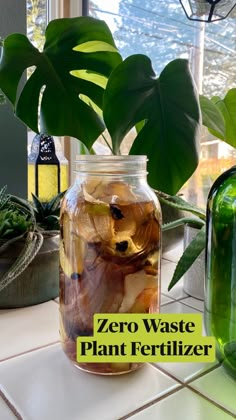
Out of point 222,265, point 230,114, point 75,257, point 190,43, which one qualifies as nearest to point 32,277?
point 75,257

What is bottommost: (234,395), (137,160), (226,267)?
(234,395)

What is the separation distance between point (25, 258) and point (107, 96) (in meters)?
0.26

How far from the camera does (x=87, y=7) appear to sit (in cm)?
125

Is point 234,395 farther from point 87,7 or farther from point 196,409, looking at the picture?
point 87,7

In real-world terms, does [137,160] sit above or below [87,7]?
below

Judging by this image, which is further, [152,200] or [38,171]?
[38,171]

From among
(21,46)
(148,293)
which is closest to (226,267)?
(148,293)

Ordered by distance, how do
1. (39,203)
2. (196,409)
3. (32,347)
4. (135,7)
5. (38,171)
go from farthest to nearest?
(135,7)
(38,171)
(39,203)
(32,347)
(196,409)

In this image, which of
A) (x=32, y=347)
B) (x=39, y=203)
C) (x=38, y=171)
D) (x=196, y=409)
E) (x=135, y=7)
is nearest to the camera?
(x=196, y=409)

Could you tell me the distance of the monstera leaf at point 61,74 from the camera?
48cm

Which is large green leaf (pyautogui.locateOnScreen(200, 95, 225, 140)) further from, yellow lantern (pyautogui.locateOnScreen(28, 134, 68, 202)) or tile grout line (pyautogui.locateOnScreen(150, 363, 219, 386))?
yellow lantern (pyautogui.locateOnScreen(28, 134, 68, 202))

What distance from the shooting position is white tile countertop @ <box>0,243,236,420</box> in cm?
38

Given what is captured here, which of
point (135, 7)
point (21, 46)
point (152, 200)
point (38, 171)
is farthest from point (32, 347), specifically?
point (135, 7)

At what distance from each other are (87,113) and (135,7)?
88 cm
